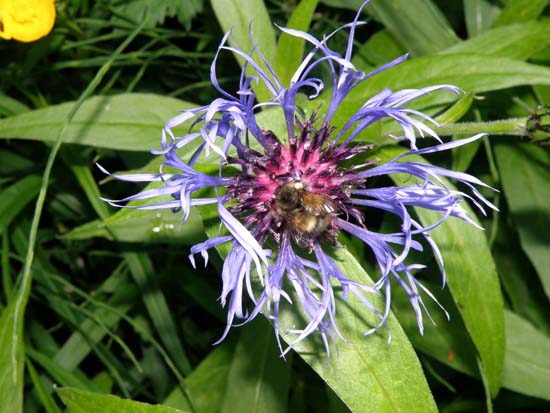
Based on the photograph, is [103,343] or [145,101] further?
[103,343]

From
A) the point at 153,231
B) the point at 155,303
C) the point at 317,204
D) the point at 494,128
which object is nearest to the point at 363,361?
the point at 317,204

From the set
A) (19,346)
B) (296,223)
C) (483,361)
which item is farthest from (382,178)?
(19,346)

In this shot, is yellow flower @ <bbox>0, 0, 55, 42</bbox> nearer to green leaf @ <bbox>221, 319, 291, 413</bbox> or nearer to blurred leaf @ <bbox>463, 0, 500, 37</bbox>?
green leaf @ <bbox>221, 319, 291, 413</bbox>

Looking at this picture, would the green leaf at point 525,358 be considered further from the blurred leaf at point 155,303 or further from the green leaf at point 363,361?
the blurred leaf at point 155,303

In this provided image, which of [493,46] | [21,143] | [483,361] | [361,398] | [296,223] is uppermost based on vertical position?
[21,143]

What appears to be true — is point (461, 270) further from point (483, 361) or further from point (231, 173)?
point (231, 173)

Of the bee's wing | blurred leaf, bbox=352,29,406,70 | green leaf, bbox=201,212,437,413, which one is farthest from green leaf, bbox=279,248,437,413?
blurred leaf, bbox=352,29,406,70

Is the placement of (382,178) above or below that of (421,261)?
above
